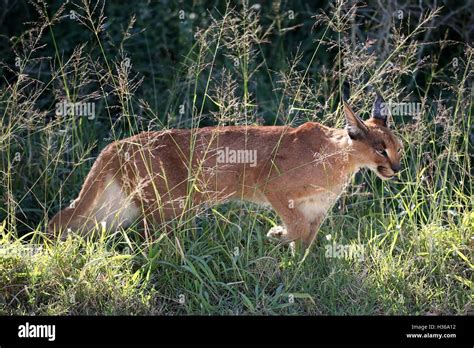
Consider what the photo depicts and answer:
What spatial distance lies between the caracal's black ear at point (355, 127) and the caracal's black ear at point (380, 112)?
247 mm

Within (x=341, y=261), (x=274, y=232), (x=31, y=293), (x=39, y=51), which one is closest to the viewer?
(x=31, y=293)

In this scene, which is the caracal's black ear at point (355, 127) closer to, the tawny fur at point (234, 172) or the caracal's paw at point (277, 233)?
the tawny fur at point (234, 172)

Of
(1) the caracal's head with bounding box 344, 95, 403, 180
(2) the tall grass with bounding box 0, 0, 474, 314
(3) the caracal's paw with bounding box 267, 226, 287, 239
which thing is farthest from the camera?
(3) the caracal's paw with bounding box 267, 226, 287, 239

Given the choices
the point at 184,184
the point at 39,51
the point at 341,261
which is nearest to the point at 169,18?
the point at 39,51

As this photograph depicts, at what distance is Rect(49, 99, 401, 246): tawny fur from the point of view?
6.52m

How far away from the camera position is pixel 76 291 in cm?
588

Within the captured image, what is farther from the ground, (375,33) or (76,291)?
(375,33)

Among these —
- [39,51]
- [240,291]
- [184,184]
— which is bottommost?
[240,291]

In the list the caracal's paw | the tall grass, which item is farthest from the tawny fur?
the tall grass

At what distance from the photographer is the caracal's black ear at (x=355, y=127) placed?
21.5 ft

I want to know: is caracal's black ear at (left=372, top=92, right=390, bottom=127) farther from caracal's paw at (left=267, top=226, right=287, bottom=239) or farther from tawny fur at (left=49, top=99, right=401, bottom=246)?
caracal's paw at (left=267, top=226, right=287, bottom=239)

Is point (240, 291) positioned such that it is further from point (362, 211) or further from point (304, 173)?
point (362, 211)

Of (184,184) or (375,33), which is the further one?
(375,33)

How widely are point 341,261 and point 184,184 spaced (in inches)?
51.4
